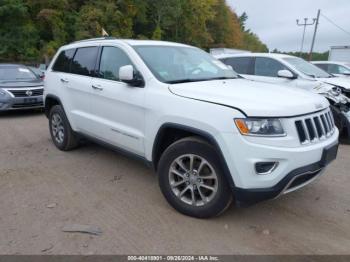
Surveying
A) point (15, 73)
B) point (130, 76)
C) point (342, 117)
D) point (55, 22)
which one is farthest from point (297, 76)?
point (55, 22)

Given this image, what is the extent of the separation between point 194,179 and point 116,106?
4.68 feet

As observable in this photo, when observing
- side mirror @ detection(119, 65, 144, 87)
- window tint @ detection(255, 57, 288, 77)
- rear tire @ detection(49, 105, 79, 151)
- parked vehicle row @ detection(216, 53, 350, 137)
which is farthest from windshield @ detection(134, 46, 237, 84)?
window tint @ detection(255, 57, 288, 77)

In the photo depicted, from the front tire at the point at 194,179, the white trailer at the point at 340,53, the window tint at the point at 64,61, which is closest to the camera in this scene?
the front tire at the point at 194,179

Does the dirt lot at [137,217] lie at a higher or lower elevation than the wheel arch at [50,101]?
lower

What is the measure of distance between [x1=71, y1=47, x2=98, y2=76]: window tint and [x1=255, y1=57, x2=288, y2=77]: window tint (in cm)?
437

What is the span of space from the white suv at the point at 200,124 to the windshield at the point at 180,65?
0.01 meters

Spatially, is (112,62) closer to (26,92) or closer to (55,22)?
(26,92)

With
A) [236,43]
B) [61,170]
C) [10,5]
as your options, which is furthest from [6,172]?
[236,43]

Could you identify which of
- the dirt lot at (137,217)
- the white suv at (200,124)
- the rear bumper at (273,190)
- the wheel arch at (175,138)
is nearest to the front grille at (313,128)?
the white suv at (200,124)

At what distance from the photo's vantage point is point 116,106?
171 inches

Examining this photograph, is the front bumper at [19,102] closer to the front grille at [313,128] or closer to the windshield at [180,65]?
the windshield at [180,65]

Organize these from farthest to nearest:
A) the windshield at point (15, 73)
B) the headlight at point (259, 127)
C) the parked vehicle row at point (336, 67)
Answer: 1. the parked vehicle row at point (336, 67)
2. the windshield at point (15, 73)
3. the headlight at point (259, 127)

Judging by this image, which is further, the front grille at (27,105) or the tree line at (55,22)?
the tree line at (55,22)

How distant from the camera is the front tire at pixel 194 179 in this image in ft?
11.1
